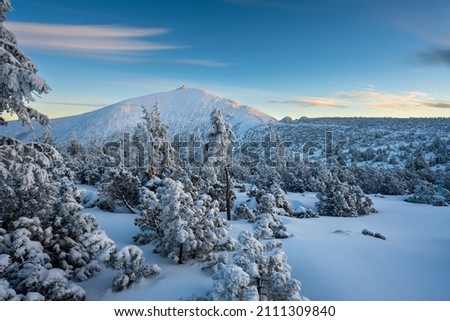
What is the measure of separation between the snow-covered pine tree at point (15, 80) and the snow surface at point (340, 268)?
6.92 metres

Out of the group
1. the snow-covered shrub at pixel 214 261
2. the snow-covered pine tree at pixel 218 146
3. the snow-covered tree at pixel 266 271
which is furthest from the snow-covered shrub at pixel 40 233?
the snow-covered pine tree at pixel 218 146

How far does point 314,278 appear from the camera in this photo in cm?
1333

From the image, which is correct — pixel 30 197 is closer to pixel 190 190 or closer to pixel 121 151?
pixel 190 190

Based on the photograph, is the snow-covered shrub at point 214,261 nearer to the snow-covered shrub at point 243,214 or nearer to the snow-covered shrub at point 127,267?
the snow-covered shrub at point 127,267

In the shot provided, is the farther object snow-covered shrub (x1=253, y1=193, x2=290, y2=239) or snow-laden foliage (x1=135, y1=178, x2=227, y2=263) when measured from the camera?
snow-laden foliage (x1=135, y1=178, x2=227, y2=263)

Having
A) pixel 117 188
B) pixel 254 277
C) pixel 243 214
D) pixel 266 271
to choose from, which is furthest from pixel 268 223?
pixel 117 188

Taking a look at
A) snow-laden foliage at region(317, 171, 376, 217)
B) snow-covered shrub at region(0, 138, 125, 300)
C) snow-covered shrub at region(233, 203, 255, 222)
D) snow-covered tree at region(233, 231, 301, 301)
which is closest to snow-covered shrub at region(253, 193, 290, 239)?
snow-covered shrub at region(233, 203, 255, 222)

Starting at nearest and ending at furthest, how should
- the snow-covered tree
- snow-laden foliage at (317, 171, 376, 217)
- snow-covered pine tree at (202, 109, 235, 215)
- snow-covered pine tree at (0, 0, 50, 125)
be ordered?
snow-covered pine tree at (0, 0, 50, 125) < the snow-covered tree < snow-covered pine tree at (202, 109, 235, 215) < snow-laden foliage at (317, 171, 376, 217)

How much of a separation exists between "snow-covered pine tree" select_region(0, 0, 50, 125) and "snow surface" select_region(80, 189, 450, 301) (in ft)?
22.7

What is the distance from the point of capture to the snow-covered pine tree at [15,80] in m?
7.66

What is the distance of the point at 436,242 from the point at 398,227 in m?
5.63

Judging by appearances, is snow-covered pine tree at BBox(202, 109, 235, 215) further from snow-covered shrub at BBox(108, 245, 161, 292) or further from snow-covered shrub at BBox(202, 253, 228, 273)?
snow-covered shrub at BBox(108, 245, 161, 292)

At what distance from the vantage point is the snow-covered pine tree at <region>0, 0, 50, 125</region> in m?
7.66

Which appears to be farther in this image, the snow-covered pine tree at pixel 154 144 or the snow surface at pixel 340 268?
the snow-covered pine tree at pixel 154 144
